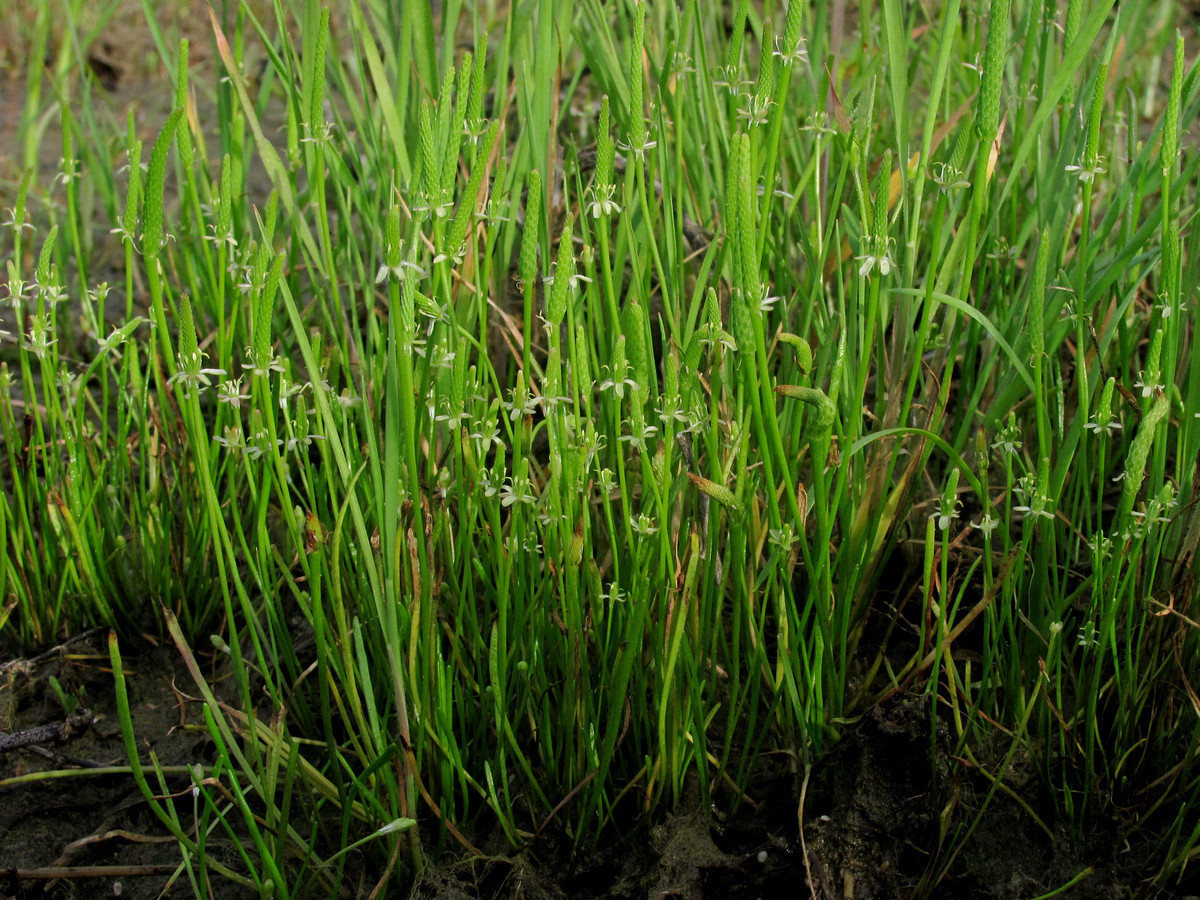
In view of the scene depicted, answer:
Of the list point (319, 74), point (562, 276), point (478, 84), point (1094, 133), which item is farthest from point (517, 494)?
point (1094, 133)

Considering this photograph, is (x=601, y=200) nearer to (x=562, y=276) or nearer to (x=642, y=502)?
(x=562, y=276)

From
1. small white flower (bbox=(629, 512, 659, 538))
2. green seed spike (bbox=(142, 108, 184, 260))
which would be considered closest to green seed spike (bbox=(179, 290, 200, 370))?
green seed spike (bbox=(142, 108, 184, 260))

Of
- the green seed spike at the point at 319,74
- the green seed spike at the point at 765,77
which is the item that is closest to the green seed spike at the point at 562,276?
the green seed spike at the point at 765,77

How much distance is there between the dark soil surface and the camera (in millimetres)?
1019

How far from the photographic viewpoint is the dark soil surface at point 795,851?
3.34 ft

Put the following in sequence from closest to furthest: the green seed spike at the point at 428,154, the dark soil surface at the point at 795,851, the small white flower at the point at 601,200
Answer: the green seed spike at the point at 428,154
the small white flower at the point at 601,200
the dark soil surface at the point at 795,851

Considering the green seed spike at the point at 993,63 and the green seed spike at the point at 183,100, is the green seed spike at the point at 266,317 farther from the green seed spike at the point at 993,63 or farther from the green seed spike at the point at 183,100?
the green seed spike at the point at 993,63

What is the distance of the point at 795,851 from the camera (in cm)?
103

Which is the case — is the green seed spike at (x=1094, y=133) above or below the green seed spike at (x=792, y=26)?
below

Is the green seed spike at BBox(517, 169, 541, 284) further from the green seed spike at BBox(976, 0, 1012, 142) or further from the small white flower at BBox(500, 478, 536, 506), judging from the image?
the green seed spike at BBox(976, 0, 1012, 142)

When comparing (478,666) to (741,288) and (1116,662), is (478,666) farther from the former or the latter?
(1116,662)

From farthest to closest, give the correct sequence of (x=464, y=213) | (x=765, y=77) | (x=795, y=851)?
(x=795, y=851) < (x=765, y=77) < (x=464, y=213)

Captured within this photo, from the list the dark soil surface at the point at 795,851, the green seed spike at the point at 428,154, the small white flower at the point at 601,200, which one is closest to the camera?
the green seed spike at the point at 428,154

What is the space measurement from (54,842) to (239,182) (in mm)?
943
